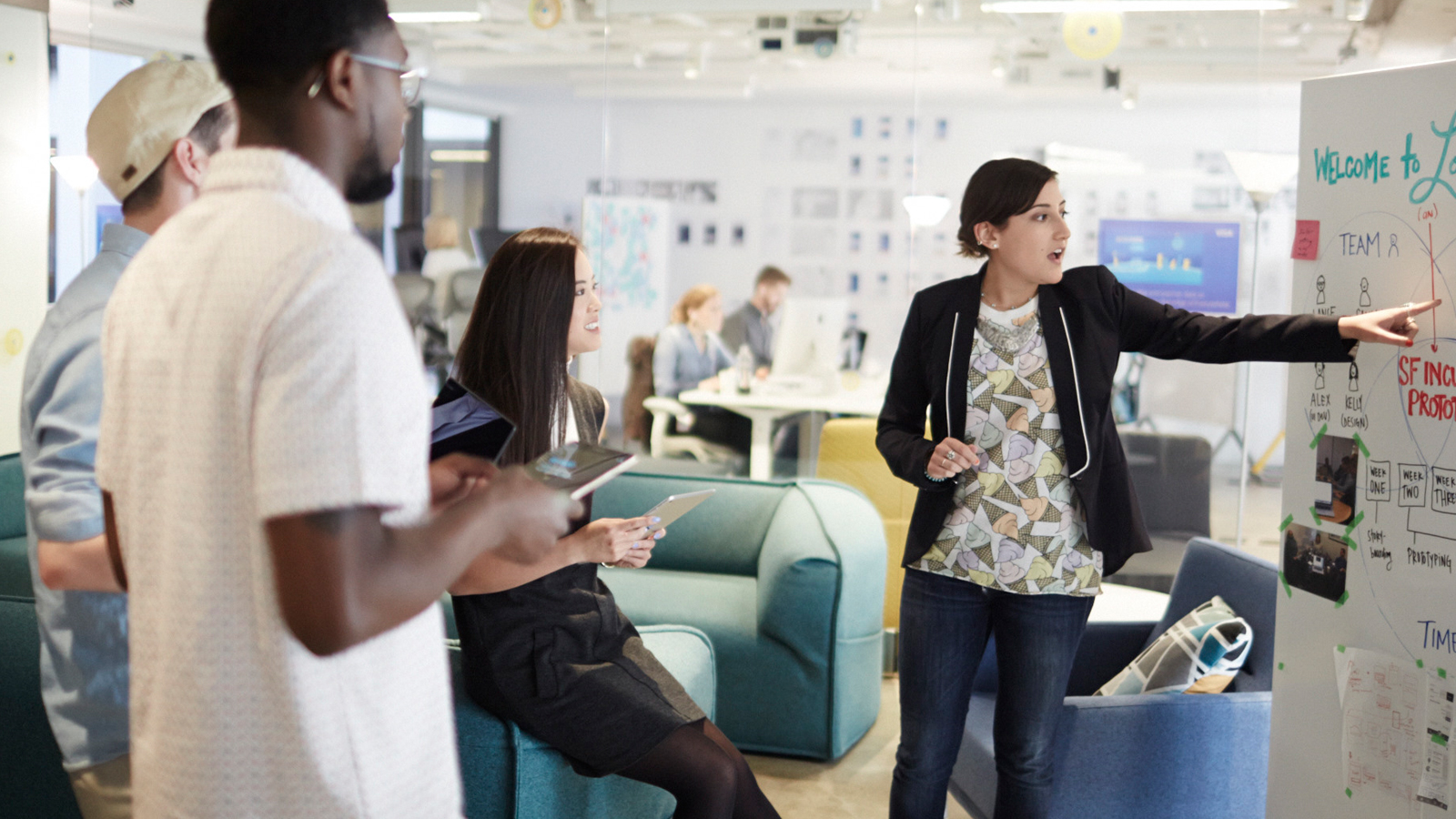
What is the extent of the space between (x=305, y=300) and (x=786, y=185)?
509 centimetres

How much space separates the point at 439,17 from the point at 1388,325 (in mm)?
4895

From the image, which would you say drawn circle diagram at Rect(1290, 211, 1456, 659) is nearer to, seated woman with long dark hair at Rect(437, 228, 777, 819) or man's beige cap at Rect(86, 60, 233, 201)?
seated woman with long dark hair at Rect(437, 228, 777, 819)

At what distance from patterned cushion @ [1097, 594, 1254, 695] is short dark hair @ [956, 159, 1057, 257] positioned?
1.07 metres

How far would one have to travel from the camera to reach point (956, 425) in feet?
7.52

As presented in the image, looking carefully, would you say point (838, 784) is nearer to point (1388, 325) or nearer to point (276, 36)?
point (1388, 325)

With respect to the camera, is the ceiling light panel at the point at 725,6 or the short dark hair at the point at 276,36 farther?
the ceiling light panel at the point at 725,6

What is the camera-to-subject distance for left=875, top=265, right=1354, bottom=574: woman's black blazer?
7.19 ft

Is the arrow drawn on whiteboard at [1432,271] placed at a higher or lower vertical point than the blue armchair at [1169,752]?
higher

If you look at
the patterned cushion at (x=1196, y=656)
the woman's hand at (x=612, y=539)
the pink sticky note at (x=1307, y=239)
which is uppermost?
the pink sticky note at (x=1307, y=239)

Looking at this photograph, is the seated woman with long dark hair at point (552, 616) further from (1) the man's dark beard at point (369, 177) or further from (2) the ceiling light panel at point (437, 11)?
(2) the ceiling light panel at point (437, 11)

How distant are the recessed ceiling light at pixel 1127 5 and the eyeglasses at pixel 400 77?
460cm

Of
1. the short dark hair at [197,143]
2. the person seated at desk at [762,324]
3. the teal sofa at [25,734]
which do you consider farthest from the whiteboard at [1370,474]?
the person seated at desk at [762,324]

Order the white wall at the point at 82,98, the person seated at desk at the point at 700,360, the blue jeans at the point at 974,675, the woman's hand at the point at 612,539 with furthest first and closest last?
the person seated at desk at the point at 700,360, the white wall at the point at 82,98, the blue jeans at the point at 974,675, the woman's hand at the point at 612,539

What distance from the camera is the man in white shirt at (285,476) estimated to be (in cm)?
84
